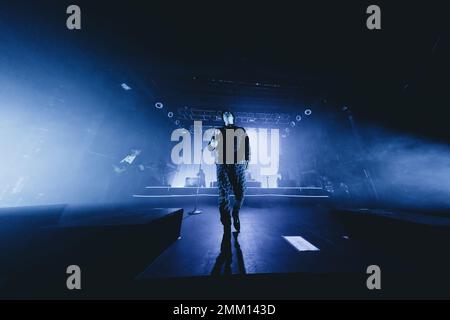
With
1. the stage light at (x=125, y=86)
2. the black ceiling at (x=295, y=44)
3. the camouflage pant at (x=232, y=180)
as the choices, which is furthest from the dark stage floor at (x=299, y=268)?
the stage light at (x=125, y=86)

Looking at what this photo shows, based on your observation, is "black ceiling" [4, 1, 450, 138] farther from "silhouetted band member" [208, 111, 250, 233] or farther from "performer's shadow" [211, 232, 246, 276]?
"performer's shadow" [211, 232, 246, 276]

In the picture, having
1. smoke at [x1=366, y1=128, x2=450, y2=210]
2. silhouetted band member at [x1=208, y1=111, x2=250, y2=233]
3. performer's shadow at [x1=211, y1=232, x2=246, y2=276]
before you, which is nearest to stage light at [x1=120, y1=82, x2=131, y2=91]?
silhouetted band member at [x1=208, y1=111, x2=250, y2=233]

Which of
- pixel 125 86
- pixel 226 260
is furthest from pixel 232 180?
pixel 125 86

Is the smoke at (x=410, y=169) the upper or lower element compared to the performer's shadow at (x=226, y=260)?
upper

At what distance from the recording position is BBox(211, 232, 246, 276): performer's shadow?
1.34 meters

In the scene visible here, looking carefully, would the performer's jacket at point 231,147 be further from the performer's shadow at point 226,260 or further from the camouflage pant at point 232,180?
the performer's shadow at point 226,260

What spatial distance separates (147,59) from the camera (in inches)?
194

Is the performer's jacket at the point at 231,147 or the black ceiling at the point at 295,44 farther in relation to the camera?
the black ceiling at the point at 295,44

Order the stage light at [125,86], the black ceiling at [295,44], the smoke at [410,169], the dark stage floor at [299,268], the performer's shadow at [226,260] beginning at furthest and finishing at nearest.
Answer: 1. the stage light at [125,86]
2. the black ceiling at [295,44]
3. the smoke at [410,169]
4. the performer's shadow at [226,260]
5. the dark stage floor at [299,268]

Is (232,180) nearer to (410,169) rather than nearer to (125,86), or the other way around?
(410,169)

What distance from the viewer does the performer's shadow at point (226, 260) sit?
134 centimetres

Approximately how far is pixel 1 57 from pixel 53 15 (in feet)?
3.71
